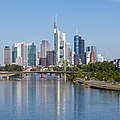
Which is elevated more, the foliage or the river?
the foliage

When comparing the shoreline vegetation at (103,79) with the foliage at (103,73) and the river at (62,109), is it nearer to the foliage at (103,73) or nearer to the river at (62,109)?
the foliage at (103,73)

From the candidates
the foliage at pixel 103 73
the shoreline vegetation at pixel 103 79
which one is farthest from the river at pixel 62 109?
the foliage at pixel 103 73

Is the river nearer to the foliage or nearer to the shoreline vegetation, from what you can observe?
the shoreline vegetation

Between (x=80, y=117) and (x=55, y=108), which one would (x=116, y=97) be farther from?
(x=80, y=117)

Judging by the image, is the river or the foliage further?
the foliage

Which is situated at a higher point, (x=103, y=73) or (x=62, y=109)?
(x=103, y=73)

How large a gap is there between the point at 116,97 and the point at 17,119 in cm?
2093

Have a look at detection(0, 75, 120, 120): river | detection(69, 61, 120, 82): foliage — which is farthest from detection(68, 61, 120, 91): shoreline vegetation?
detection(0, 75, 120, 120): river

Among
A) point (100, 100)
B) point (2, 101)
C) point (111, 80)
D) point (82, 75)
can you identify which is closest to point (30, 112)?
point (2, 101)

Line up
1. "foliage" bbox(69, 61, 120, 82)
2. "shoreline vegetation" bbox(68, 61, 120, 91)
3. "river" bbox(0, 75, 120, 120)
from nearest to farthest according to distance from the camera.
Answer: "river" bbox(0, 75, 120, 120)
"shoreline vegetation" bbox(68, 61, 120, 91)
"foliage" bbox(69, 61, 120, 82)

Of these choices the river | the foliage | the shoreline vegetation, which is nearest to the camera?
the river

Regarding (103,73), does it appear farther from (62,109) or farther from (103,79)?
(62,109)

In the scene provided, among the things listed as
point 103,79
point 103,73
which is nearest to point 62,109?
point 103,79

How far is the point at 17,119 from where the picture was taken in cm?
3541
